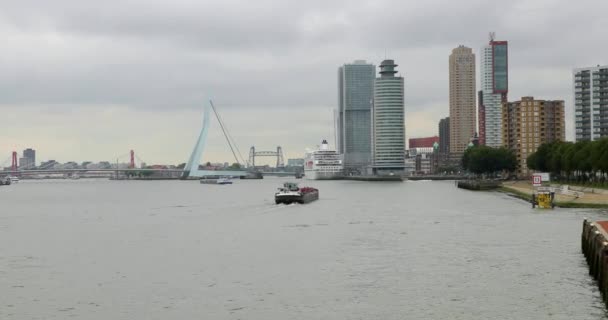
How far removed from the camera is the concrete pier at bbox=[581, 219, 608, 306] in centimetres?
2752

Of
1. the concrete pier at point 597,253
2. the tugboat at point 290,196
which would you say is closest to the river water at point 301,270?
the concrete pier at point 597,253

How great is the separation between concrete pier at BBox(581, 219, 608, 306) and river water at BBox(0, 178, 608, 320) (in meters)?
0.51

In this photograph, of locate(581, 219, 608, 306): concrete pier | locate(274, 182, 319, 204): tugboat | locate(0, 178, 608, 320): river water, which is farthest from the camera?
locate(274, 182, 319, 204): tugboat

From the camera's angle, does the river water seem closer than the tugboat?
Yes

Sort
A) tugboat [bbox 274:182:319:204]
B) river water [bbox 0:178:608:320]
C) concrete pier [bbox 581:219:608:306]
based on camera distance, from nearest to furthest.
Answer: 1. concrete pier [bbox 581:219:608:306]
2. river water [bbox 0:178:608:320]
3. tugboat [bbox 274:182:319:204]

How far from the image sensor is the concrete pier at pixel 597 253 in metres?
27.5

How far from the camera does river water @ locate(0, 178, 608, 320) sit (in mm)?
28297

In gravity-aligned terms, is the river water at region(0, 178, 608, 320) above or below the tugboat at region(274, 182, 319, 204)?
below

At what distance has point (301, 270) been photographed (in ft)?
121

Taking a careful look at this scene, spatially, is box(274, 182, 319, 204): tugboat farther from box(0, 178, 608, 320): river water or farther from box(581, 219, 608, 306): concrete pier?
box(581, 219, 608, 306): concrete pier

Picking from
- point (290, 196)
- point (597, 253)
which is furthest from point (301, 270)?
point (290, 196)

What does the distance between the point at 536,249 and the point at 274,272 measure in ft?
46.6

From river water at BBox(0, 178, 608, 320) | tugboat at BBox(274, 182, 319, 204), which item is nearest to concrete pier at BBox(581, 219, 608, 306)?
river water at BBox(0, 178, 608, 320)

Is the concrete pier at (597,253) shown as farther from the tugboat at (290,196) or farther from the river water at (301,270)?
the tugboat at (290,196)
